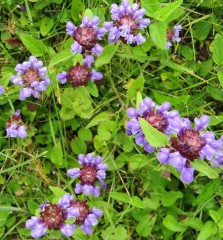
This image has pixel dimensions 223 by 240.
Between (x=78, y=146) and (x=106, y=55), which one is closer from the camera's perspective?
(x=106, y=55)

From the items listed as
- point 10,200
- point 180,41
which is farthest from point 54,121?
point 180,41

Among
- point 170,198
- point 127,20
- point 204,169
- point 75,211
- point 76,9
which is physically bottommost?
point 170,198

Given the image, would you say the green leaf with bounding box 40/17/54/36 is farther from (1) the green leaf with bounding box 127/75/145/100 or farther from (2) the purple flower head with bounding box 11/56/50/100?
(1) the green leaf with bounding box 127/75/145/100

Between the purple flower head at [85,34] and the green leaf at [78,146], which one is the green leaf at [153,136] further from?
the green leaf at [78,146]

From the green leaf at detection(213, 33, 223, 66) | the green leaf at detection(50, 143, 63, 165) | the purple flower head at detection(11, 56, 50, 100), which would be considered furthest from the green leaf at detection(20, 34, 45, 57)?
the green leaf at detection(213, 33, 223, 66)

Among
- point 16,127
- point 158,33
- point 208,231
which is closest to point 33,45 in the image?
point 16,127

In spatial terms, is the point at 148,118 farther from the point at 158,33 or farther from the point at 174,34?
the point at 174,34
